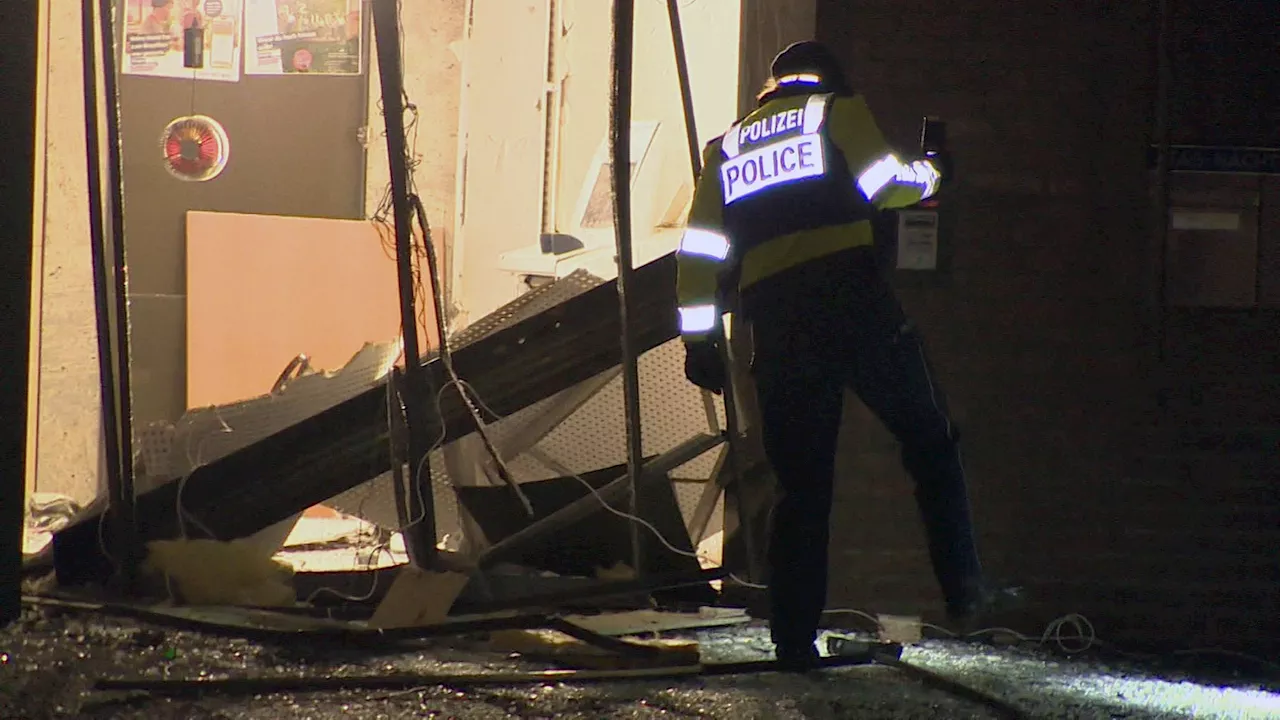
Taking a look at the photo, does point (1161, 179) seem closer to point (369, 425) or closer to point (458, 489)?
point (458, 489)

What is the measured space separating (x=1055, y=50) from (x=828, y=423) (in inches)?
66.1

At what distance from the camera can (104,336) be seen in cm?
361

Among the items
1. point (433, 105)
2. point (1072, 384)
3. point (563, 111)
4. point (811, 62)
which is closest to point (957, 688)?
point (1072, 384)

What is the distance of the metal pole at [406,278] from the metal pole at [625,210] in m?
0.60

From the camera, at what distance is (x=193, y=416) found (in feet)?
13.6

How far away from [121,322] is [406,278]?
93 centimetres

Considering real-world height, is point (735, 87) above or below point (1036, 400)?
above

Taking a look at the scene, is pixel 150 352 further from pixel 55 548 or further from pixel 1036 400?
pixel 1036 400

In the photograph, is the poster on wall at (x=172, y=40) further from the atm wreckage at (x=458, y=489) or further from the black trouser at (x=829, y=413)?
the black trouser at (x=829, y=413)

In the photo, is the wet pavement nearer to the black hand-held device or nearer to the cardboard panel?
the black hand-held device

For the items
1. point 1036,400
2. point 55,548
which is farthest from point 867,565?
point 55,548

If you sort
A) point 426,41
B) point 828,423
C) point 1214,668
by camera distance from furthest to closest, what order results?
point 426,41
point 1214,668
point 828,423

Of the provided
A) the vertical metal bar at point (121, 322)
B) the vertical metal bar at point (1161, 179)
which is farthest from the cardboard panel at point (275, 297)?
the vertical metal bar at point (1161, 179)

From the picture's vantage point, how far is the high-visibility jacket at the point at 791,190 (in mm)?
3027
